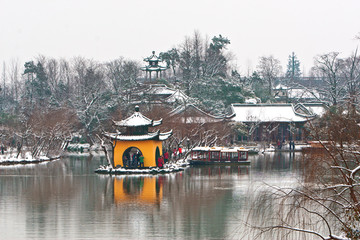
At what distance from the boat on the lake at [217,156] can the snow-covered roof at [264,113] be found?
1511 centimetres

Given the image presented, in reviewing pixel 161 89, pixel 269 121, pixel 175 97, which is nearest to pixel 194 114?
pixel 175 97

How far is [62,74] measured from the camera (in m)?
67.6

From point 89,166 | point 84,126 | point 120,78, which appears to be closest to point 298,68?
point 120,78

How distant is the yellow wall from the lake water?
1.59 m

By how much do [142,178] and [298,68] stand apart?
95678mm

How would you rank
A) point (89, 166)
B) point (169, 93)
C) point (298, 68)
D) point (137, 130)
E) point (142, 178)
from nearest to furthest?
1. point (142, 178)
2. point (137, 130)
3. point (89, 166)
4. point (169, 93)
5. point (298, 68)

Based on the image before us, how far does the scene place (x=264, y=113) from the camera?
5059cm

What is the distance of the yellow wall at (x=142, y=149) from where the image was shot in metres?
28.0

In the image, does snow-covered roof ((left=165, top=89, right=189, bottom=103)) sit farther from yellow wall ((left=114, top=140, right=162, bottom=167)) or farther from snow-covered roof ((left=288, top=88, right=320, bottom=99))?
snow-covered roof ((left=288, top=88, right=320, bottom=99))

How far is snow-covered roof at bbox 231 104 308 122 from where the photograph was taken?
161 feet

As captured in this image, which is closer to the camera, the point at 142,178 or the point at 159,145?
the point at 142,178

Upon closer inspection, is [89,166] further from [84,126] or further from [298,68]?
[298,68]

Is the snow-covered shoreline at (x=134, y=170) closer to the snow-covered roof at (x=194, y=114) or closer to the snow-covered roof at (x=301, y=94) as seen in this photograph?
the snow-covered roof at (x=194, y=114)

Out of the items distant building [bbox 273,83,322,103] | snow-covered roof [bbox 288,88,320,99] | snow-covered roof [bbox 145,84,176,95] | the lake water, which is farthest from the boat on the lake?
snow-covered roof [bbox 288,88,320,99]
